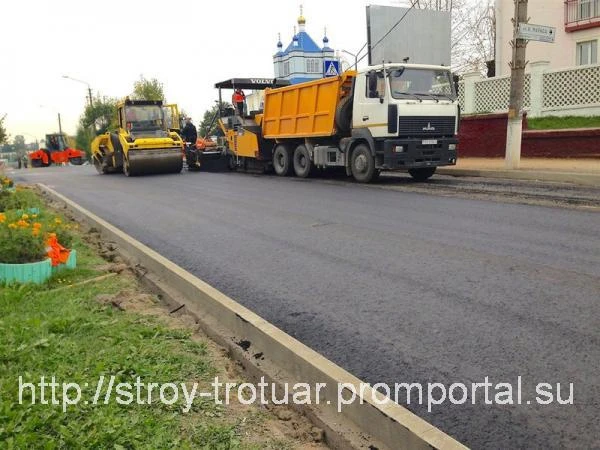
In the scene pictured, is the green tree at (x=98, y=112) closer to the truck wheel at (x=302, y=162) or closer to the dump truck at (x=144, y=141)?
the dump truck at (x=144, y=141)

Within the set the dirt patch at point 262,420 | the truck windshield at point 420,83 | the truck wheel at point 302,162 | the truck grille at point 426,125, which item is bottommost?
the dirt patch at point 262,420

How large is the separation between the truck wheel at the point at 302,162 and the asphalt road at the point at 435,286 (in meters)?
6.01

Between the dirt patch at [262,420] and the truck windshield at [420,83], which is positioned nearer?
the dirt patch at [262,420]

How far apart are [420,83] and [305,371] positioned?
11.5 metres

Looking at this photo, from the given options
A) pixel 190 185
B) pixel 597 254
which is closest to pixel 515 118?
pixel 190 185

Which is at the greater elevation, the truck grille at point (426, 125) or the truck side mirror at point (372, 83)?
the truck side mirror at point (372, 83)

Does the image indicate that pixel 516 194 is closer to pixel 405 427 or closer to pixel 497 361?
pixel 497 361

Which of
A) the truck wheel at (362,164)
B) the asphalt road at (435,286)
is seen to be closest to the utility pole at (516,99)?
the truck wheel at (362,164)

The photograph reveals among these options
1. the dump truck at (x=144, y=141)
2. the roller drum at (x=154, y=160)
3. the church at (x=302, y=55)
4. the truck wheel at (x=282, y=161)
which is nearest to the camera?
the truck wheel at (x=282, y=161)

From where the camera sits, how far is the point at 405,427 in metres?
2.53

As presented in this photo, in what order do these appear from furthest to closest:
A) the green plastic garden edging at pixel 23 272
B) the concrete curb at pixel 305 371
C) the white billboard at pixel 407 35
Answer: the white billboard at pixel 407 35, the green plastic garden edging at pixel 23 272, the concrete curb at pixel 305 371

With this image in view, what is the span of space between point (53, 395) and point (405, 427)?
72.2 inches

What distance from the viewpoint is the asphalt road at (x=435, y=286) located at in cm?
311

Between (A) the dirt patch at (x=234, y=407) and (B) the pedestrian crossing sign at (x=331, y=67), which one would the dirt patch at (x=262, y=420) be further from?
(B) the pedestrian crossing sign at (x=331, y=67)
